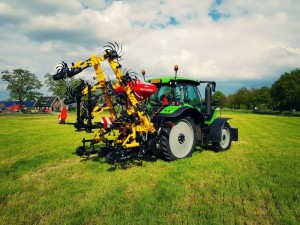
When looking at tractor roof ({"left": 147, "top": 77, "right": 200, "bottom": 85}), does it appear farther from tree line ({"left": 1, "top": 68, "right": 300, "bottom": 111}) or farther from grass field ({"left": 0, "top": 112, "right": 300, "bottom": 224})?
tree line ({"left": 1, "top": 68, "right": 300, "bottom": 111})

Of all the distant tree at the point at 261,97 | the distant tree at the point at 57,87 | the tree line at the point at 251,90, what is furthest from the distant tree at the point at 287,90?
the distant tree at the point at 57,87

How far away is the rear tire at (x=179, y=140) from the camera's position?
28.1 ft

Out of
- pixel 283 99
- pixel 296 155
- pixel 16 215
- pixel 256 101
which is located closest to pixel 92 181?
pixel 16 215

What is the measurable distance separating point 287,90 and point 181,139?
2494 inches

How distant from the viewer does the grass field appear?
15.1 ft

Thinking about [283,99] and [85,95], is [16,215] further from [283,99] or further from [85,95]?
[283,99]

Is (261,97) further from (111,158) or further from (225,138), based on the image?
(111,158)

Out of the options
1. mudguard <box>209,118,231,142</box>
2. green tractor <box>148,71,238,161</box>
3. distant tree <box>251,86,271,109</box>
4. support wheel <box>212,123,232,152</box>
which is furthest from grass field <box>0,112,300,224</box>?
distant tree <box>251,86,271,109</box>

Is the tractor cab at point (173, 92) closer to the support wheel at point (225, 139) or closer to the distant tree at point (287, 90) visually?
the support wheel at point (225, 139)

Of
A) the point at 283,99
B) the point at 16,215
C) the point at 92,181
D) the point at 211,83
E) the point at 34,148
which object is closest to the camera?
the point at 16,215

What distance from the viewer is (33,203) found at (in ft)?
17.2

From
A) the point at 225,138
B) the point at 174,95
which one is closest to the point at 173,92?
the point at 174,95

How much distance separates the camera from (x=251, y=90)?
10494 cm

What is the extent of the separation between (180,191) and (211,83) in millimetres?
5801
